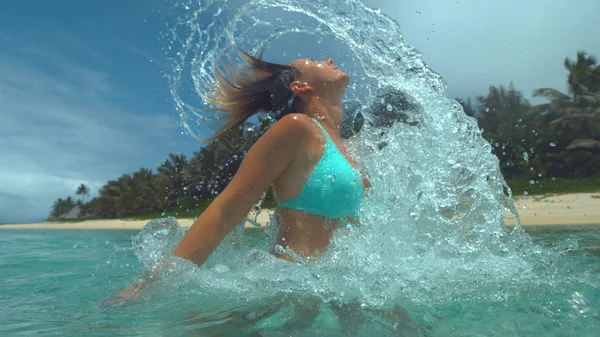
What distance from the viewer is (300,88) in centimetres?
284

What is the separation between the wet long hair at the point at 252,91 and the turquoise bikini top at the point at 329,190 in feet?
1.89

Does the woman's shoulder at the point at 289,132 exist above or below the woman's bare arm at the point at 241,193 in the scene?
above

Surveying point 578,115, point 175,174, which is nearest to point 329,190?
point 578,115

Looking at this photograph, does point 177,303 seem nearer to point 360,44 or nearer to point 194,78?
point 194,78

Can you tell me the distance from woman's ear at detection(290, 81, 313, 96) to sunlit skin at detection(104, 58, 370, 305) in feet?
1.22

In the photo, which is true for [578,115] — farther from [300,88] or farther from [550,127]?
[300,88]

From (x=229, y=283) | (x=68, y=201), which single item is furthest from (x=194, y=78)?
(x=68, y=201)

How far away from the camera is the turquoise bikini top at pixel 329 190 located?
2.43 metres

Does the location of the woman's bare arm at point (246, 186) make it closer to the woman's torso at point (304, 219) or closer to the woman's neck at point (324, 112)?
the woman's torso at point (304, 219)

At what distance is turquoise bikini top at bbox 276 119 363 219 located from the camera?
7.97ft

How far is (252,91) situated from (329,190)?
107cm

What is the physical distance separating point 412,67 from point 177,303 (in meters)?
2.55

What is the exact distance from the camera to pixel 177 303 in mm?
2242

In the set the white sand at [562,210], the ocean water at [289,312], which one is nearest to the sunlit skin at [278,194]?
the ocean water at [289,312]
